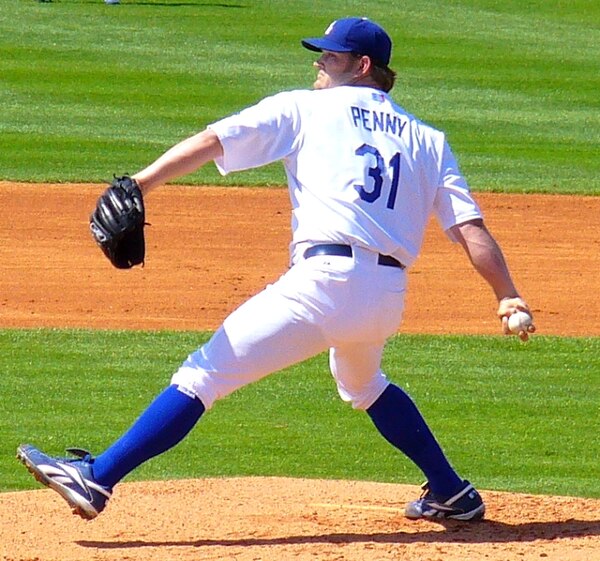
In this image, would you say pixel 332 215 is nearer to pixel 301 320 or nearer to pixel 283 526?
pixel 301 320

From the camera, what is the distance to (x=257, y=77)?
1758 cm

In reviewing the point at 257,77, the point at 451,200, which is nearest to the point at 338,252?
the point at 451,200

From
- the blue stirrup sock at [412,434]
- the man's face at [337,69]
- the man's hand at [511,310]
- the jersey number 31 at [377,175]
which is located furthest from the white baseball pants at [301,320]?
the man's face at [337,69]

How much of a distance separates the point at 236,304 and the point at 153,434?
4828 mm

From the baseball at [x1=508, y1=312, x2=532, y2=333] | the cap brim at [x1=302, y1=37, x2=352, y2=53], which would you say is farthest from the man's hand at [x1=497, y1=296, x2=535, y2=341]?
the cap brim at [x1=302, y1=37, x2=352, y2=53]

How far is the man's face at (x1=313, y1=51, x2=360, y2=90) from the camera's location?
4.61 m

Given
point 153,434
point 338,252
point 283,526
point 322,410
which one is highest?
point 338,252

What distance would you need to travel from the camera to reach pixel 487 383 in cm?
748

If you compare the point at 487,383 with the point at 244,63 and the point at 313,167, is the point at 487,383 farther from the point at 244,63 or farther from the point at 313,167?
the point at 244,63

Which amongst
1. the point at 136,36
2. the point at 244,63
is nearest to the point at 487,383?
the point at 244,63

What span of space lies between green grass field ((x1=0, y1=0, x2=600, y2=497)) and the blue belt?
1792 mm

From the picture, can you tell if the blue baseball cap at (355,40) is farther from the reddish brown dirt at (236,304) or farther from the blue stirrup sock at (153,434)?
the reddish brown dirt at (236,304)

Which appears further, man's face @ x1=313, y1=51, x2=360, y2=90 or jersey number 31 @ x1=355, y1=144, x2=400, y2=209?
man's face @ x1=313, y1=51, x2=360, y2=90

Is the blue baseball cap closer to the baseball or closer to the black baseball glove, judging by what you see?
the black baseball glove
